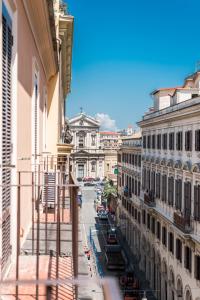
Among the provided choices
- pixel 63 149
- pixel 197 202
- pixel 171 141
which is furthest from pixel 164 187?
pixel 63 149

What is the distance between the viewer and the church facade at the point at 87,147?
308 feet

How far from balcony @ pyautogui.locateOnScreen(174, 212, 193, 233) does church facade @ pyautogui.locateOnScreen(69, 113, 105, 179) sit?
7065 centimetres

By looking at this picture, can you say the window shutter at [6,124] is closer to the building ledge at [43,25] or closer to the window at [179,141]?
the building ledge at [43,25]

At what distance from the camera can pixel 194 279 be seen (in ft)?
69.0

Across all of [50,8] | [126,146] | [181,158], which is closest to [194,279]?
[181,158]

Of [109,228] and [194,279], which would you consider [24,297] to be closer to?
[194,279]

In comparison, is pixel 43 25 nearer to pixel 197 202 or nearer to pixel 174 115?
pixel 197 202

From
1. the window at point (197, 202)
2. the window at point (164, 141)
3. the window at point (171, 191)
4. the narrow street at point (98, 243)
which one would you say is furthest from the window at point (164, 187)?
the window at point (197, 202)

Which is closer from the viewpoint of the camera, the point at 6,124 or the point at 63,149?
the point at 6,124

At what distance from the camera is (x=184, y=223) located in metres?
22.2

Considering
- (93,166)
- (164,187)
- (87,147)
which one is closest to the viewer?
(164,187)

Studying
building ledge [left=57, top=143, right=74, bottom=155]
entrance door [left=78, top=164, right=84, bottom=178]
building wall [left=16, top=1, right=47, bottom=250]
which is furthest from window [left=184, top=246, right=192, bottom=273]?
entrance door [left=78, top=164, right=84, bottom=178]

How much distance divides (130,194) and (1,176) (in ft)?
122

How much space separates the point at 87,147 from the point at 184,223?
240 ft
